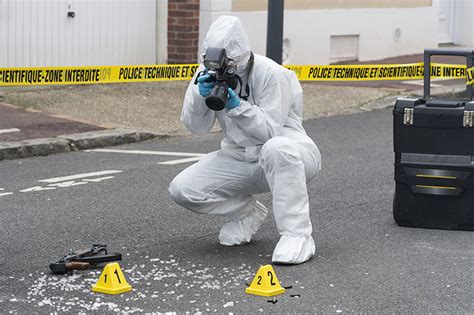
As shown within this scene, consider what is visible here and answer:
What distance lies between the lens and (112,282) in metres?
5.81

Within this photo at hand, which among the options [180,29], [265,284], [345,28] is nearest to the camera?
[265,284]

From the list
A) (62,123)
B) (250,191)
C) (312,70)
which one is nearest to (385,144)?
(312,70)

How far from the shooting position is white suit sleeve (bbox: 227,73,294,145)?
6.32m

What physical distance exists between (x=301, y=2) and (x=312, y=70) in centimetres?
473

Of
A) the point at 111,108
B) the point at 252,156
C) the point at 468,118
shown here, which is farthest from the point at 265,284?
the point at 111,108

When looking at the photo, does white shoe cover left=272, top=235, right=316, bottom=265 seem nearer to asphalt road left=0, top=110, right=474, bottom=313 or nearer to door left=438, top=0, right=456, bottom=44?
asphalt road left=0, top=110, right=474, bottom=313

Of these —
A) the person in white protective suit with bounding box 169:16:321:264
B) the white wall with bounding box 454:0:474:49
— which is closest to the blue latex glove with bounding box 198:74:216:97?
the person in white protective suit with bounding box 169:16:321:264

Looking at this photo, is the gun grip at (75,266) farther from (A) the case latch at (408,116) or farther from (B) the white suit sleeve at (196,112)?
(A) the case latch at (408,116)

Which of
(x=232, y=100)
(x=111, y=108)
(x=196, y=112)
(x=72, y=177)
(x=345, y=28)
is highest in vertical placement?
(x=232, y=100)

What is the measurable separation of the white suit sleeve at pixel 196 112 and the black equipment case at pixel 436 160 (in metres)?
1.34

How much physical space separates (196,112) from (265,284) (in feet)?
4.00

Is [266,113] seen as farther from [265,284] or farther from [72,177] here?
[72,177]

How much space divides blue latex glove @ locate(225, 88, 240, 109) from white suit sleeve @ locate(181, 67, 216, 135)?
0.23 m

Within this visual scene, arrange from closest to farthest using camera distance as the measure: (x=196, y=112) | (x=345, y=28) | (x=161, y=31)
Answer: (x=196, y=112) → (x=161, y=31) → (x=345, y=28)
